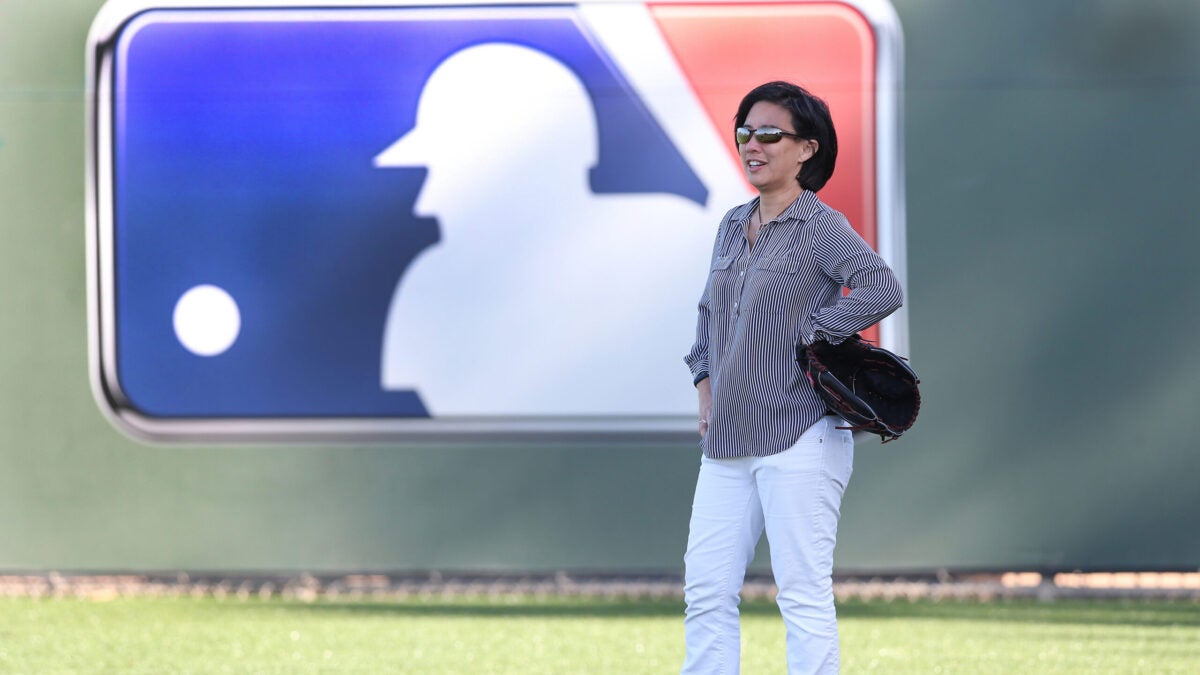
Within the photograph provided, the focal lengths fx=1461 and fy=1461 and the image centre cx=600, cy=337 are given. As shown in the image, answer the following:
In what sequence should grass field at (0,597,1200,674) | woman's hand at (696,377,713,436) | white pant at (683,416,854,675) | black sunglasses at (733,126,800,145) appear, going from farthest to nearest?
grass field at (0,597,1200,674)
woman's hand at (696,377,713,436)
black sunglasses at (733,126,800,145)
white pant at (683,416,854,675)

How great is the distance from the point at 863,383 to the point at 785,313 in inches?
8.5

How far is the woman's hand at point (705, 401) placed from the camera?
3.19 metres

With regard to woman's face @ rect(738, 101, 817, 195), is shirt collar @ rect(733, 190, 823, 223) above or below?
below

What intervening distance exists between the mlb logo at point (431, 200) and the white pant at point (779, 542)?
2.96 m

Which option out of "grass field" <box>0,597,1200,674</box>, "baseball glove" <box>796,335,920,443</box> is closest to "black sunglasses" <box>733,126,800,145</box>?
"baseball glove" <box>796,335,920,443</box>

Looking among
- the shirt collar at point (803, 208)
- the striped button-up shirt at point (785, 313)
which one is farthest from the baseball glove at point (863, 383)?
the shirt collar at point (803, 208)

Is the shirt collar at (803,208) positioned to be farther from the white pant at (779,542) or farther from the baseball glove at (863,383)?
the white pant at (779,542)

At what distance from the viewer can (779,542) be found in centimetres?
296

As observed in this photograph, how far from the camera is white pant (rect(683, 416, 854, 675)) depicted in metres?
2.93

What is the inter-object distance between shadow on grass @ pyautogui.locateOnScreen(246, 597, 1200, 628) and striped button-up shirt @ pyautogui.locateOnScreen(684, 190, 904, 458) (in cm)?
288

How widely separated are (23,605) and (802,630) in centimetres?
417

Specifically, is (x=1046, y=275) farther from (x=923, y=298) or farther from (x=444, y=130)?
(x=444, y=130)

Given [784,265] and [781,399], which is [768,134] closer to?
[784,265]

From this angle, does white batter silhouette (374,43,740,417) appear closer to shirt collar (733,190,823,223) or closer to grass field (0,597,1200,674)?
grass field (0,597,1200,674)
